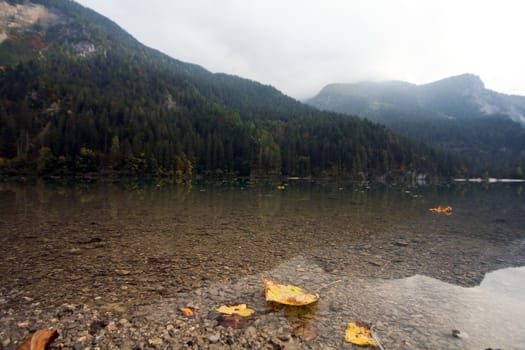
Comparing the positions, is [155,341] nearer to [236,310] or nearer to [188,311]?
[188,311]

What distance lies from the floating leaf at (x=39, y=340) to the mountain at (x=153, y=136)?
96.2 m

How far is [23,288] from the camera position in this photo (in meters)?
7.17

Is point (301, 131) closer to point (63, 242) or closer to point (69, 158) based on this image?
point (69, 158)

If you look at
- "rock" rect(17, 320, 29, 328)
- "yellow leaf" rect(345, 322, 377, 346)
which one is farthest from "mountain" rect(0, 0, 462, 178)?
"yellow leaf" rect(345, 322, 377, 346)

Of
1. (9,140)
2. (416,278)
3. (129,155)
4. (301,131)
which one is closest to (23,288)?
(416,278)

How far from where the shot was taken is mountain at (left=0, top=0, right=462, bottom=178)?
94.7m

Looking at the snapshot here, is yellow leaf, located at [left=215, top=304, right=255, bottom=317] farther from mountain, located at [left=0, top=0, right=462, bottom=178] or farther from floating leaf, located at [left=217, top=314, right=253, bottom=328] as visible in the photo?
mountain, located at [left=0, top=0, right=462, bottom=178]

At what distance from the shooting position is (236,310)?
6344mm

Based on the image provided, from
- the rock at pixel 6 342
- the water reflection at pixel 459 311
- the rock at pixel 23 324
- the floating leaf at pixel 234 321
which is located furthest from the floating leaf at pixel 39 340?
the water reflection at pixel 459 311

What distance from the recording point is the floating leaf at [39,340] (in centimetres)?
445

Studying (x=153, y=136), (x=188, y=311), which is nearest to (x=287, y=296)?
(x=188, y=311)

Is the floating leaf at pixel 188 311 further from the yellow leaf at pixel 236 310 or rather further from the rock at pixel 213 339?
the rock at pixel 213 339

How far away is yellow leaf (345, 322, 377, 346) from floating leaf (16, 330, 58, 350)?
553cm

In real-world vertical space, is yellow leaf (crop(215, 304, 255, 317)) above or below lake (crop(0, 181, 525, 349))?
above
